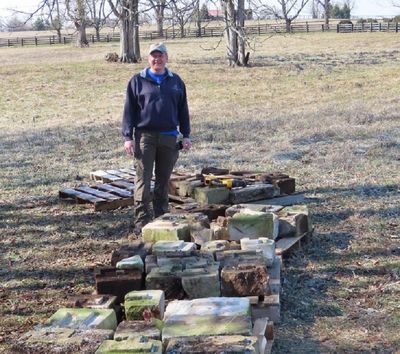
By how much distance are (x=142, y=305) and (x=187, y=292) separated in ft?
1.74

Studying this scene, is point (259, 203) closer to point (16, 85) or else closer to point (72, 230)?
point (72, 230)

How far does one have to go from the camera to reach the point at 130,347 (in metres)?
3.80

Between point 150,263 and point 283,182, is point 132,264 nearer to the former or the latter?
point 150,263

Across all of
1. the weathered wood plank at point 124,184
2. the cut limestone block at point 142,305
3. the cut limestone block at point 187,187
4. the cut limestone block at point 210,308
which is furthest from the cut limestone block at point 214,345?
the weathered wood plank at point 124,184

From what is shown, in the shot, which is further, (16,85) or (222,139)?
(16,85)

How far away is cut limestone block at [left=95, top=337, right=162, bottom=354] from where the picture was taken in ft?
12.3

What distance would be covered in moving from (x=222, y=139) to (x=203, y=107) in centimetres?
588

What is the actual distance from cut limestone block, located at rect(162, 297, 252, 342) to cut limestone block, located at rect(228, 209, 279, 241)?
1.74m

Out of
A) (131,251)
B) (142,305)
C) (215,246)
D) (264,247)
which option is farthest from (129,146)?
(142,305)

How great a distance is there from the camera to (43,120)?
1802 centimetres

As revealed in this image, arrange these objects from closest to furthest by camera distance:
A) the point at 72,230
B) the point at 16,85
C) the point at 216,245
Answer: the point at 216,245 → the point at 72,230 → the point at 16,85

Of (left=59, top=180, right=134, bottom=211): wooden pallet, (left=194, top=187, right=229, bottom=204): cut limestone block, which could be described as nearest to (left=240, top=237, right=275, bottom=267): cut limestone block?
(left=194, top=187, right=229, bottom=204): cut limestone block

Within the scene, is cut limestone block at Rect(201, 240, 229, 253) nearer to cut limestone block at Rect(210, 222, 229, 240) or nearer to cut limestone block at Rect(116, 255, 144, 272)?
cut limestone block at Rect(210, 222, 229, 240)

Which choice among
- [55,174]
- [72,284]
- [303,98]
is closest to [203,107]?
[303,98]
